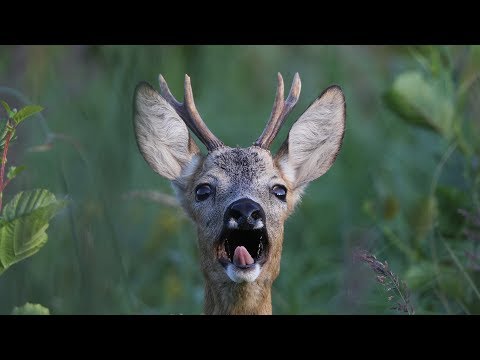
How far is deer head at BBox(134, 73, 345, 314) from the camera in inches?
189

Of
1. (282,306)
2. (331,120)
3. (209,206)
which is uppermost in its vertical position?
(331,120)

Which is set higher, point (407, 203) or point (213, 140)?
point (213, 140)

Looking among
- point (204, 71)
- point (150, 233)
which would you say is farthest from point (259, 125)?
point (150, 233)

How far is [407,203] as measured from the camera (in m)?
6.93

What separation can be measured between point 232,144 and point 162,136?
8.94 ft

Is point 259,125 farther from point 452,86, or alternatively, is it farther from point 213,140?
point 213,140

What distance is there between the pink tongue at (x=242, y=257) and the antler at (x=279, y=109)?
592 mm

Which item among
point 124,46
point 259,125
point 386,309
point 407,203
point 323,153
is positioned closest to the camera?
point 323,153

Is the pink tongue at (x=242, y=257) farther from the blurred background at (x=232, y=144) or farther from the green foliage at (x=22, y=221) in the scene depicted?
the green foliage at (x=22, y=221)

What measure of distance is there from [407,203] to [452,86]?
0.76 m

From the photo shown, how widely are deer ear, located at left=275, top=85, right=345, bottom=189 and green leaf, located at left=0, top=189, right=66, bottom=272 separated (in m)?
1.36

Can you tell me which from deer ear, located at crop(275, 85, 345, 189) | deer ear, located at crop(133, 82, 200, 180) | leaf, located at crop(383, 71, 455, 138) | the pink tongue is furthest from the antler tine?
leaf, located at crop(383, 71, 455, 138)

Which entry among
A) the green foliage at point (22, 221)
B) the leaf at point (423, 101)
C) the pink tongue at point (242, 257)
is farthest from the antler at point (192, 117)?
the leaf at point (423, 101)

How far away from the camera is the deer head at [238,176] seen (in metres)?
4.81
